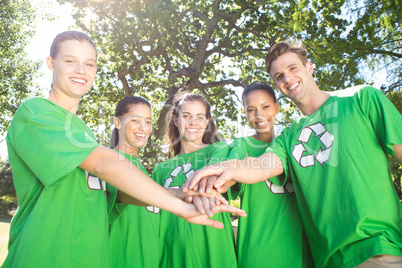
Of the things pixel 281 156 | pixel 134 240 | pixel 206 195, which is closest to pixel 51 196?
pixel 206 195

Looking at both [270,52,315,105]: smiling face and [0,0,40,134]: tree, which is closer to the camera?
[270,52,315,105]: smiling face

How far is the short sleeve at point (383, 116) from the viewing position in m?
1.97

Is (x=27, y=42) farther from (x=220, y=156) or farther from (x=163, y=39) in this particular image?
(x=220, y=156)

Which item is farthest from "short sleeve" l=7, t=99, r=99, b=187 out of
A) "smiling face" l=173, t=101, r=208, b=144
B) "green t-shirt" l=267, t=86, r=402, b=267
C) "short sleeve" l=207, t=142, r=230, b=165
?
"smiling face" l=173, t=101, r=208, b=144

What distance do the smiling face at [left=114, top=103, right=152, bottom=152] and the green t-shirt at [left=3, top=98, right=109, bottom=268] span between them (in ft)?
5.35

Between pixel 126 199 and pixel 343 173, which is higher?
pixel 343 173

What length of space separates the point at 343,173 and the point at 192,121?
1.79 metres

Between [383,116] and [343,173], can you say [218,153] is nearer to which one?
[343,173]

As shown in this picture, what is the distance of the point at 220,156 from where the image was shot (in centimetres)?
279

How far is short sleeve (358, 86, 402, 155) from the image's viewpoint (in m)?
1.97

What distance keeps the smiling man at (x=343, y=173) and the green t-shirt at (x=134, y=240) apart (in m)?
0.93

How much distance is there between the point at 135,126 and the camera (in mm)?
3586

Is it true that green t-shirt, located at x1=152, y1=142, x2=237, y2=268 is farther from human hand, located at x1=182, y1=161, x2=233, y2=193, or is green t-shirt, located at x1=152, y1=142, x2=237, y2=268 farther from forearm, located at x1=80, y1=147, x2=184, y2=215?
forearm, located at x1=80, y1=147, x2=184, y2=215

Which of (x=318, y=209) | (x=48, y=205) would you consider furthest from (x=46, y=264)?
(x=318, y=209)
